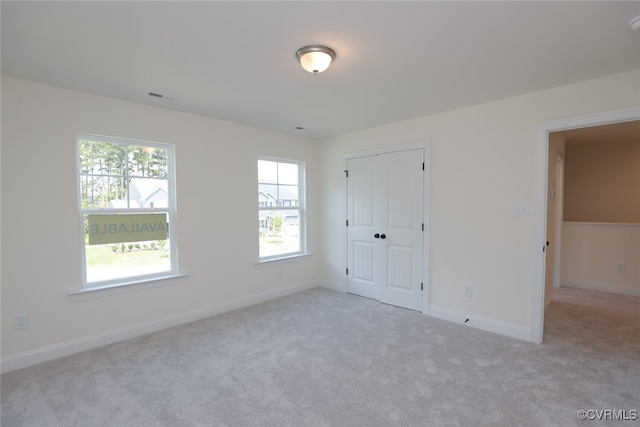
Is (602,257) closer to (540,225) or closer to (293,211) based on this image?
(540,225)

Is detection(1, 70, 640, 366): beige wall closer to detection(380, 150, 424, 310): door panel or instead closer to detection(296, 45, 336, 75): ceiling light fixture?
detection(380, 150, 424, 310): door panel

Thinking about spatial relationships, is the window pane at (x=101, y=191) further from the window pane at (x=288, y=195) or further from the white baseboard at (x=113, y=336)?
the window pane at (x=288, y=195)

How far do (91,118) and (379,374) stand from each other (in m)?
3.53

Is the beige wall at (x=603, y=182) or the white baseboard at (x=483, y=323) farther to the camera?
the beige wall at (x=603, y=182)

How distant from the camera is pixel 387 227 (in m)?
4.22

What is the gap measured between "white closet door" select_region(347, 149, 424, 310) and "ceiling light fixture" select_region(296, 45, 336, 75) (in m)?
2.11

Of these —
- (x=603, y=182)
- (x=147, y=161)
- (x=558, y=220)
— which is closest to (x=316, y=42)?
(x=147, y=161)

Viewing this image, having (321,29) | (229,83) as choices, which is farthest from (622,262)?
(229,83)

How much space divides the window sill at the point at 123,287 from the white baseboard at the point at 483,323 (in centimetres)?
310

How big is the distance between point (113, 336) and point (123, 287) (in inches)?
19.2

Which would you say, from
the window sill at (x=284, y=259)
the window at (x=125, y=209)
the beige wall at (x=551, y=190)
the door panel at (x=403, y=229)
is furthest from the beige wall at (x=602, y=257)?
the window at (x=125, y=209)

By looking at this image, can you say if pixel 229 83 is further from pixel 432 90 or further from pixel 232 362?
pixel 232 362

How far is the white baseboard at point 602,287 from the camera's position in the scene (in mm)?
4447

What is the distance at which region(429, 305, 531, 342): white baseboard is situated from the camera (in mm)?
3113
